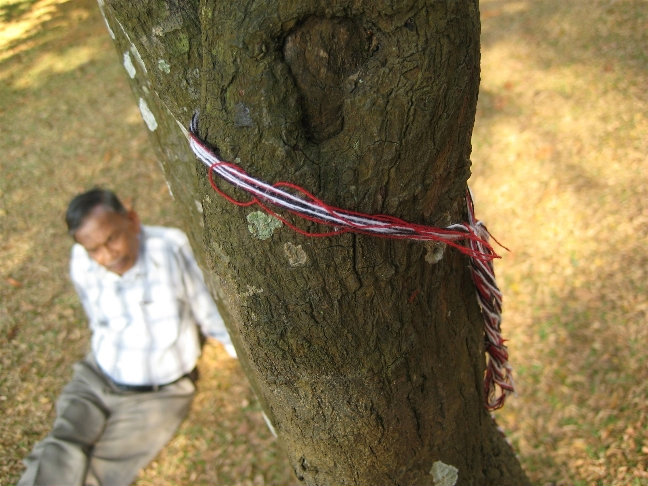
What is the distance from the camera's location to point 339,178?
1037 mm

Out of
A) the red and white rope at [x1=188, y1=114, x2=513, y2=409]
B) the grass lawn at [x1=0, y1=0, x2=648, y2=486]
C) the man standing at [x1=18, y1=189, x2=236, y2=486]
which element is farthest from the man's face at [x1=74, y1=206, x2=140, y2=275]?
the red and white rope at [x1=188, y1=114, x2=513, y2=409]

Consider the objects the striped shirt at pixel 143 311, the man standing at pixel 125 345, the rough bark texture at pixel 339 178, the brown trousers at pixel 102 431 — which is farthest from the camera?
the striped shirt at pixel 143 311

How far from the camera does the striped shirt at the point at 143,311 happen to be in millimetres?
3602

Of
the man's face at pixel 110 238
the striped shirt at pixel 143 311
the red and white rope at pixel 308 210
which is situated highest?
the red and white rope at pixel 308 210

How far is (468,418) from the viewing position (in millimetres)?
1694

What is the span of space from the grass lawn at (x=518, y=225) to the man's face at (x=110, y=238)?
109 cm

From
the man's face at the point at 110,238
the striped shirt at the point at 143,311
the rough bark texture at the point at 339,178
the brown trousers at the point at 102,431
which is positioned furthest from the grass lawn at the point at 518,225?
the rough bark texture at the point at 339,178

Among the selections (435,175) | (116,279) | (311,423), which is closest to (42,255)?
(116,279)

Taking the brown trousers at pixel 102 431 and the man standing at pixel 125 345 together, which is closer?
the brown trousers at pixel 102 431

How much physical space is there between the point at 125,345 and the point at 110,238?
781 millimetres

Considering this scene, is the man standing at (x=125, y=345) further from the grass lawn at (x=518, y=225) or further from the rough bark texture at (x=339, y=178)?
the rough bark texture at (x=339, y=178)

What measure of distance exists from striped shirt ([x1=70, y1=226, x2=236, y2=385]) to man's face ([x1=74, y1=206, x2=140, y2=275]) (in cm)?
8

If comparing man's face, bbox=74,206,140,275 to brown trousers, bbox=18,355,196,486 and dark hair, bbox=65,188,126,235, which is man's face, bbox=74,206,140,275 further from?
brown trousers, bbox=18,355,196,486

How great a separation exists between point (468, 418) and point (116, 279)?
270 cm
